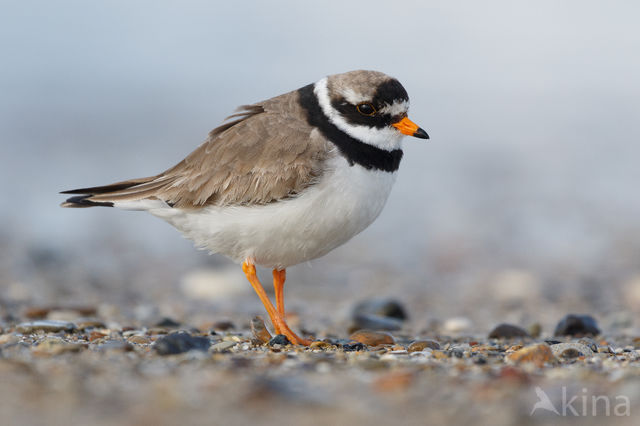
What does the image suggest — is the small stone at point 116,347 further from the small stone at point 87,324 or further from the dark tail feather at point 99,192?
the dark tail feather at point 99,192

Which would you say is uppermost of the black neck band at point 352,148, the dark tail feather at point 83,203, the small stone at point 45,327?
the black neck band at point 352,148

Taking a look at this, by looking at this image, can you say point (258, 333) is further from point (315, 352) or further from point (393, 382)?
point (393, 382)

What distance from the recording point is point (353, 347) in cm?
475

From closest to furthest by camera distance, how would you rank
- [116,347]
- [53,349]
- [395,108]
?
[53,349]
[116,347]
[395,108]

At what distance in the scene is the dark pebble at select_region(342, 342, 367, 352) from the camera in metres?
4.68

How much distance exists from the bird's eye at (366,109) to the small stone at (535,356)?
1.98m

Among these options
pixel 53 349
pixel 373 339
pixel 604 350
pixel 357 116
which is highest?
pixel 357 116

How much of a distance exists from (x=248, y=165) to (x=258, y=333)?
1156mm

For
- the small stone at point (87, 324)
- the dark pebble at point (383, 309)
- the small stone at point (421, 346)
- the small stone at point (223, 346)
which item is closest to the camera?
the small stone at point (223, 346)

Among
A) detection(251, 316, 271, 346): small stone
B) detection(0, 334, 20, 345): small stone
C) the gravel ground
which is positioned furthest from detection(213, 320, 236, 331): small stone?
detection(0, 334, 20, 345): small stone

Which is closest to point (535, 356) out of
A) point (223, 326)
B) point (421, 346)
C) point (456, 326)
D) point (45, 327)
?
point (421, 346)

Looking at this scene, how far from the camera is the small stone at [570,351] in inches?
168

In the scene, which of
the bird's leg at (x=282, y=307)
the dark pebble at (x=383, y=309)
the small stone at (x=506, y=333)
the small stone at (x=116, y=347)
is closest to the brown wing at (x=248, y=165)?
the bird's leg at (x=282, y=307)

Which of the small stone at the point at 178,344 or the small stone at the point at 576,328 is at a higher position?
the small stone at the point at 178,344
